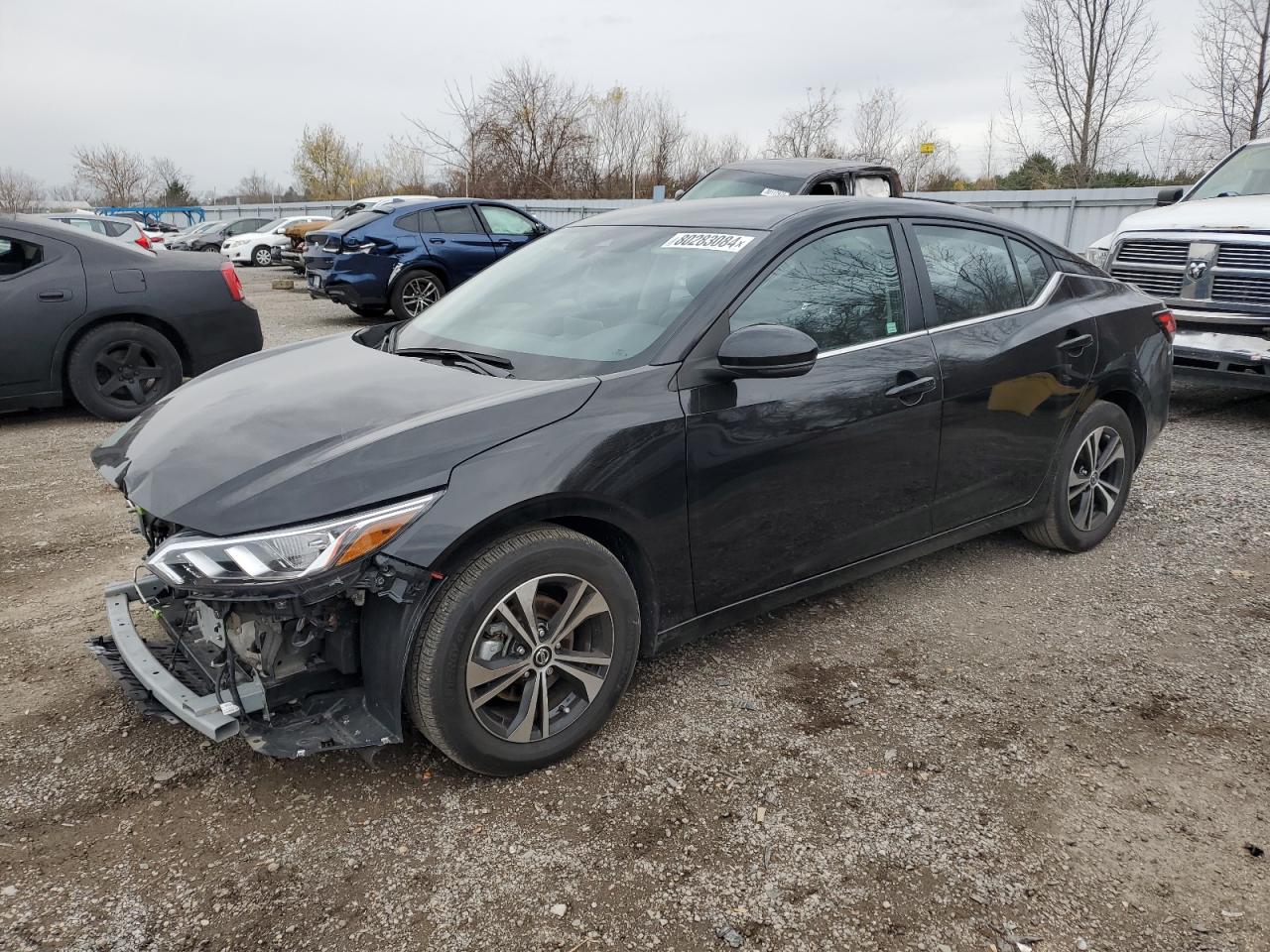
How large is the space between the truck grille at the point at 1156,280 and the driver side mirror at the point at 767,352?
5.36 meters

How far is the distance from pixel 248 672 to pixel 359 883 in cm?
65

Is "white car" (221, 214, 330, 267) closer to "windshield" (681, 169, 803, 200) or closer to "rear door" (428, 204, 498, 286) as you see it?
"rear door" (428, 204, 498, 286)

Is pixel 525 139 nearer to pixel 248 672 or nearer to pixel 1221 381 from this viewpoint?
pixel 1221 381

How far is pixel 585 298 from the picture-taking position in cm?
338

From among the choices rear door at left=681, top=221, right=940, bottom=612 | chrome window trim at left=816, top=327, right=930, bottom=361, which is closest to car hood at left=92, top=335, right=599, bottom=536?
rear door at left=681, top=221, right=940, bottom=612

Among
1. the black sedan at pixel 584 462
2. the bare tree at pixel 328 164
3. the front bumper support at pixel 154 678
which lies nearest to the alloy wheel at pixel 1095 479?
the black sedan at pixel 584 462

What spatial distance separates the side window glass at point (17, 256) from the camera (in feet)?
21.4

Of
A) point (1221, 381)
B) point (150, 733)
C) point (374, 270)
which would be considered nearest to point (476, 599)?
point (150, 733)

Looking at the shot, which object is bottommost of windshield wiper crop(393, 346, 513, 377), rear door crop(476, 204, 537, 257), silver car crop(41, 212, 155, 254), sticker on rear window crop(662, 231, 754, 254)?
windshield wiper crop(393, 346, 513, 377)

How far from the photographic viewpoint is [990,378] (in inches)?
146

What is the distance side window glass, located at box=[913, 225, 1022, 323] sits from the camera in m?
3.67

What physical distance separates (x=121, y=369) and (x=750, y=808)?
622 cm

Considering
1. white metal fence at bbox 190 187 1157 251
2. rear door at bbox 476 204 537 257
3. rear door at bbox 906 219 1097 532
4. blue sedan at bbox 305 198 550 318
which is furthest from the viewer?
white metal fence at bbox 190 187 1157 251

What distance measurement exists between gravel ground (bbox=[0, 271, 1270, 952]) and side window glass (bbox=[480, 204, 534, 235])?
9.32 meters
